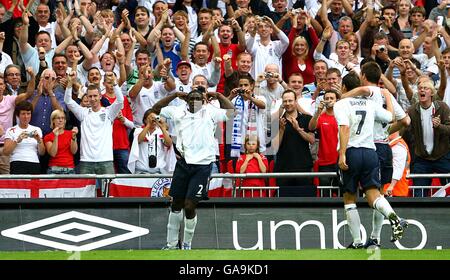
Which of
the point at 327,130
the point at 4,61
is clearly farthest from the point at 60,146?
the point at 327,130

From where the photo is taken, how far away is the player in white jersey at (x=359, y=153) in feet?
56.4

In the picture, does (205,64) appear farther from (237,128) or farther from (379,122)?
(379,122)

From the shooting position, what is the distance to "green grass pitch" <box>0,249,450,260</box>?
54.0 ft

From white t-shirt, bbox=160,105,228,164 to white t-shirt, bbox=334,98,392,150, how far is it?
2233 millimetres

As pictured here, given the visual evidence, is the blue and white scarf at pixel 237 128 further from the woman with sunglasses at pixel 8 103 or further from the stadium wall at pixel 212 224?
the woman with sunglasses at pixel 8 103

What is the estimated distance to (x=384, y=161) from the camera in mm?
17969

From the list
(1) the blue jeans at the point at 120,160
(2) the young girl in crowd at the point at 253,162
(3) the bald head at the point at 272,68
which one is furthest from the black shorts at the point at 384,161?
(1) the blue jeans at the point at 120,160

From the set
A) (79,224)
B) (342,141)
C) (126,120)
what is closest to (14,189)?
(79,224)

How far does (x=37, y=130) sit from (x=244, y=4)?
5402 mm

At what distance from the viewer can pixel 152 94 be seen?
75.6ft

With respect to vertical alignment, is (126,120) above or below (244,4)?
below

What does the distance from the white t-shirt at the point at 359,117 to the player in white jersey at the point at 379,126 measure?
0.34 feet

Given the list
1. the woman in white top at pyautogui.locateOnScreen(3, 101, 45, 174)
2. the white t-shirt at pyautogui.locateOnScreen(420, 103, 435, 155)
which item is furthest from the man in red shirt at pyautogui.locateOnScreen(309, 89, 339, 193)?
the woman in white top at pyautogui.locateOnScreen(3, 101, 45, 174)

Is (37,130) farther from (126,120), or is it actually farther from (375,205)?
(375,205)
